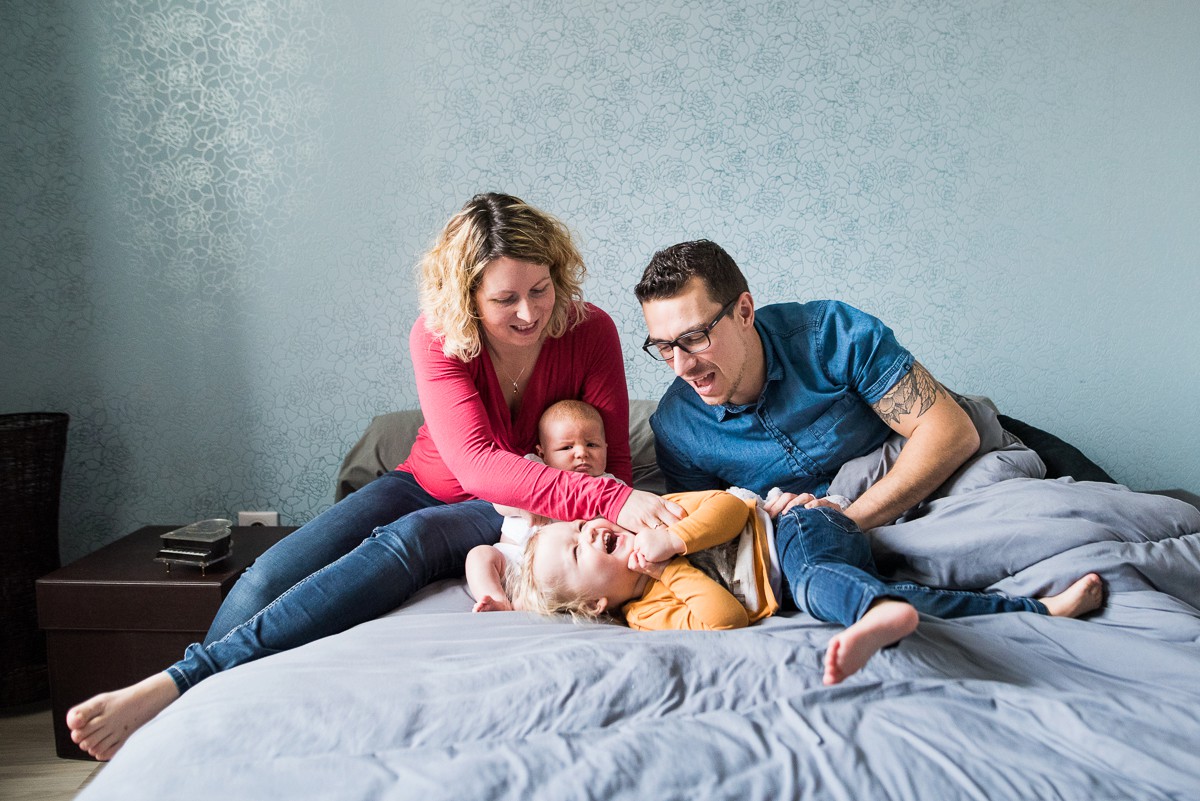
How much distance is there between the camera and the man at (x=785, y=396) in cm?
175

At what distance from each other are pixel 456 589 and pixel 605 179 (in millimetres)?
1353

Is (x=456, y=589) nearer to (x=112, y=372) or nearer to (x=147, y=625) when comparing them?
(x=147, y=625)

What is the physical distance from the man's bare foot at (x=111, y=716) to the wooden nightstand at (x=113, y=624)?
599 mm

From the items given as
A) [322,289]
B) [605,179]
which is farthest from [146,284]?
[605,179]

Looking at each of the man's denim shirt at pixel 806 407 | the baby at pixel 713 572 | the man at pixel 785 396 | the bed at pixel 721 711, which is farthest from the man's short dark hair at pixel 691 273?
the bed at pixel 721 711

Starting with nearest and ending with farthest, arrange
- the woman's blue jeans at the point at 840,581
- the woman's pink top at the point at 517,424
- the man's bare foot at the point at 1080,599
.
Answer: the woman's blue jeans at the point at 840,581
the man's bare foot at the point at 1080,599
the woman's pink top at the point at 517,424

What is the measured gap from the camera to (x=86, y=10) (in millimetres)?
2361

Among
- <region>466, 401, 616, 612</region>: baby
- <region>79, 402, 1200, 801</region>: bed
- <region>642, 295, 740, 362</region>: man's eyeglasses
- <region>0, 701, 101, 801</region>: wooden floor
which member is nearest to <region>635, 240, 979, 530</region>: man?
<region>642, 295, 740, 362</region>: man's eyeglasses

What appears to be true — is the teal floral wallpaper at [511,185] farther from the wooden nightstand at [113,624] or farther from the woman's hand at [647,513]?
the woman's hand at [647,513]

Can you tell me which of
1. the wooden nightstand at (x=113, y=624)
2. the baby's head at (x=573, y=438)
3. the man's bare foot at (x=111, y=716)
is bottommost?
the wooden nightstand at (x=113, y=624)

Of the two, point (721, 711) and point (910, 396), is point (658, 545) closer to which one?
point (721, 711)

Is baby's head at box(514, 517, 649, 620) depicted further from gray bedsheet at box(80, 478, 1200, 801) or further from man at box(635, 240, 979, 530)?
man at box(635, 240, 979, 530)

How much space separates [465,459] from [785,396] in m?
0.70

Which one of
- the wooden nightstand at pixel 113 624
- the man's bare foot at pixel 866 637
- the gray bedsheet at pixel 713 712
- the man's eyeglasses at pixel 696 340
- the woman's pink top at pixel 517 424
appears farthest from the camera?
the wooden nightstand at pixel 113 624
